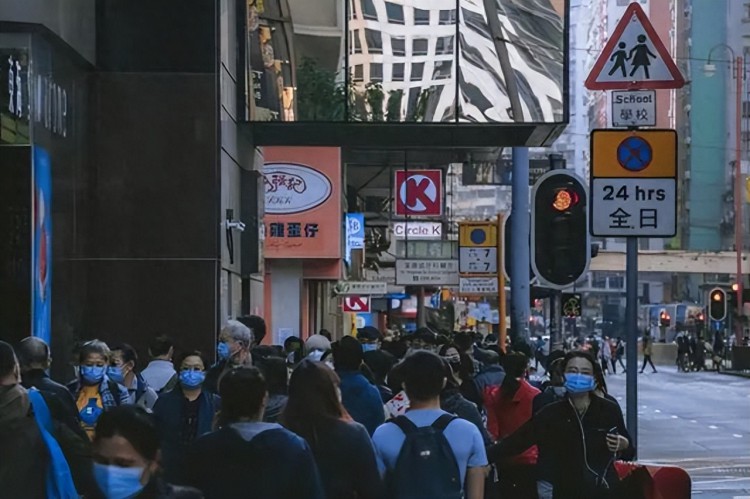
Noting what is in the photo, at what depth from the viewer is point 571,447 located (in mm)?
8500

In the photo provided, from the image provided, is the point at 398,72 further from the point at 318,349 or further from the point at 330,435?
the point at 330,435

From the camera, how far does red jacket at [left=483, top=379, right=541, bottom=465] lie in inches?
486

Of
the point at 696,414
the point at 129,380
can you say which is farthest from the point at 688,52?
the point at 129,380

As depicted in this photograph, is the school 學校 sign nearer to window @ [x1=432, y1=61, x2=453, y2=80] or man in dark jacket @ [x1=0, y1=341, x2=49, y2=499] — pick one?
man in dark jacket @ [x1=0, y1=341, x2=49, y2=499]

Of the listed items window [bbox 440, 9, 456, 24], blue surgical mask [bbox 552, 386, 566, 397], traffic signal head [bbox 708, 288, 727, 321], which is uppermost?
window [bbox 440, 9, 456, 24]

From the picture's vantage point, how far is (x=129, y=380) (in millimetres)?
12523

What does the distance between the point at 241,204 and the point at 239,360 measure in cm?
1037

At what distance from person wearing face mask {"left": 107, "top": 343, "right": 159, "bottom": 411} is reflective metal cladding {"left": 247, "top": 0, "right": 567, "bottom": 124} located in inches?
330

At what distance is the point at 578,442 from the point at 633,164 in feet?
7.15

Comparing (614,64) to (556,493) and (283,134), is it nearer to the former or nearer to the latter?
(556,493)

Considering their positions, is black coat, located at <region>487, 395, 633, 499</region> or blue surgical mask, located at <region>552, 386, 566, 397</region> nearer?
black coat, located at <region>487, 395, 633, 499</region>

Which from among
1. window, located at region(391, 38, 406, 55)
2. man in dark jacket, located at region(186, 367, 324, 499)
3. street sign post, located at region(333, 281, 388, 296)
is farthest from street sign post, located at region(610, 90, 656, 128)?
street sign post, located at region(333, 281, 388, 296)

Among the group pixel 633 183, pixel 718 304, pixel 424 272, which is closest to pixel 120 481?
pixel 633 183

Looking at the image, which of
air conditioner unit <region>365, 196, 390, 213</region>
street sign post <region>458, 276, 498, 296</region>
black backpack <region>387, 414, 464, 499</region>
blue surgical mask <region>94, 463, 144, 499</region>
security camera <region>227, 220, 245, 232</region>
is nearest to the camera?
blue surgical mask <region>94, 463, 144, 499</region>
